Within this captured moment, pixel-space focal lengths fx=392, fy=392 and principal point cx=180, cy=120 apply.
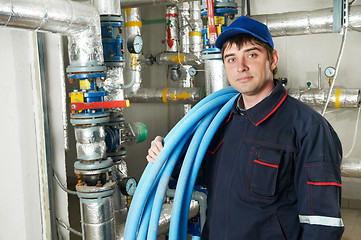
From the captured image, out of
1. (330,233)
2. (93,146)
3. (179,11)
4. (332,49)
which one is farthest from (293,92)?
(330,233)

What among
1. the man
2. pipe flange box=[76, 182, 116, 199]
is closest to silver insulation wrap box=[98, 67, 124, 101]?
pipe flange box=[76, 182, 116, 199]

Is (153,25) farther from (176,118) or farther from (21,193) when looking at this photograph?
(21,193)

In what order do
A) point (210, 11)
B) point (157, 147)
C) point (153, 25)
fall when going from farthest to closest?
point (153, 25), point (210, 11), point (157, 147)

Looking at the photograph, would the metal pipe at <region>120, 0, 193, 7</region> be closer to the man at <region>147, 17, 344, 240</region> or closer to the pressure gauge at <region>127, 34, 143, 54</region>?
the pressure gauge at <region>127, 34, 143, 54</region>

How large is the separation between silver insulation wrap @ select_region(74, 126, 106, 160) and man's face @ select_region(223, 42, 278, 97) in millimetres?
1091

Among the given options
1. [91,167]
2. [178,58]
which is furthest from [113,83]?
[178,58]

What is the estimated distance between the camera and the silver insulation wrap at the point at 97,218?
2.18 m

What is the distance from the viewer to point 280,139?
1171mm

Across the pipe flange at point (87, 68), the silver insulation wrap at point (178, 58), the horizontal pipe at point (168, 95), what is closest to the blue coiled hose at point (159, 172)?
the pipe flange at point (87, 68)

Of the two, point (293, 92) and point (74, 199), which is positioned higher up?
point (293, 92)

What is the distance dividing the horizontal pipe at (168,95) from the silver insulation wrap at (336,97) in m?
1.05

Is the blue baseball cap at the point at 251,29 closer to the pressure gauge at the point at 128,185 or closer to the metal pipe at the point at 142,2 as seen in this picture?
the pressure gauge at the point at 128,185

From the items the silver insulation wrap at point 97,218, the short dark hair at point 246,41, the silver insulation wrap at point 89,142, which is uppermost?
the short dark hair at point 246,41

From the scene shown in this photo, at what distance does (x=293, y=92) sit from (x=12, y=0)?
118 inches
